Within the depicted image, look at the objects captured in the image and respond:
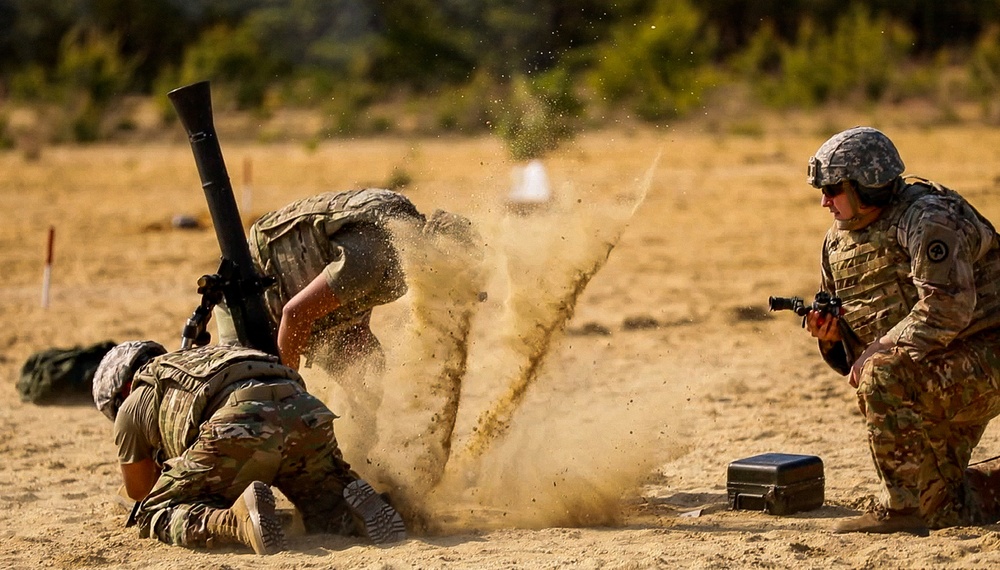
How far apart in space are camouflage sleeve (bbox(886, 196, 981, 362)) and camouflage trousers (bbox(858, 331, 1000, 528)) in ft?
0.37

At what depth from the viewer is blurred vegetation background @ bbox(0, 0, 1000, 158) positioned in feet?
112

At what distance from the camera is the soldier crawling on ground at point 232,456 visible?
5.83 meters

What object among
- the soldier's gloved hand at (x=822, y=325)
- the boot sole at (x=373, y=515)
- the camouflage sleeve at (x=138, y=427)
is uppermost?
the soldier's gloved hand at (x=822, y=325)

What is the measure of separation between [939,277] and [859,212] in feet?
1.56

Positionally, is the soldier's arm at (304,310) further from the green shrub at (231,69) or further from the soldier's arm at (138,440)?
the green shrub at (231,69)

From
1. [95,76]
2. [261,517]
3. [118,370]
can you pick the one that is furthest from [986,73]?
[261,517]

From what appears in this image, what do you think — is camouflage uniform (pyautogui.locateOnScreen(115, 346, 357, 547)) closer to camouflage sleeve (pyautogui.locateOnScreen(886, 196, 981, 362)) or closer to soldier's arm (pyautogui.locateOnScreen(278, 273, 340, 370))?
soldier's arm (pyautogui.locateOnScreen(278, 273, 340, 370))

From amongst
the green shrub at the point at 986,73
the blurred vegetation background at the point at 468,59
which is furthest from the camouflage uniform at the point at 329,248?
the green shrub at the point at 986,73

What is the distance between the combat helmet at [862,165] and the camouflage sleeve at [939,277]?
20cm

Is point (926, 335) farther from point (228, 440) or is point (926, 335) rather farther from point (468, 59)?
point (468, 59)

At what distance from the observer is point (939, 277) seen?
5.46 metres

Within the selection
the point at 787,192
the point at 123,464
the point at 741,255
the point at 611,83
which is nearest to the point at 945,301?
the point at 123,464

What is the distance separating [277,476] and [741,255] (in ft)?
33.1

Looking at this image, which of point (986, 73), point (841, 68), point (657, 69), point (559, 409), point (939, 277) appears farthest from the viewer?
point (841, 68)
